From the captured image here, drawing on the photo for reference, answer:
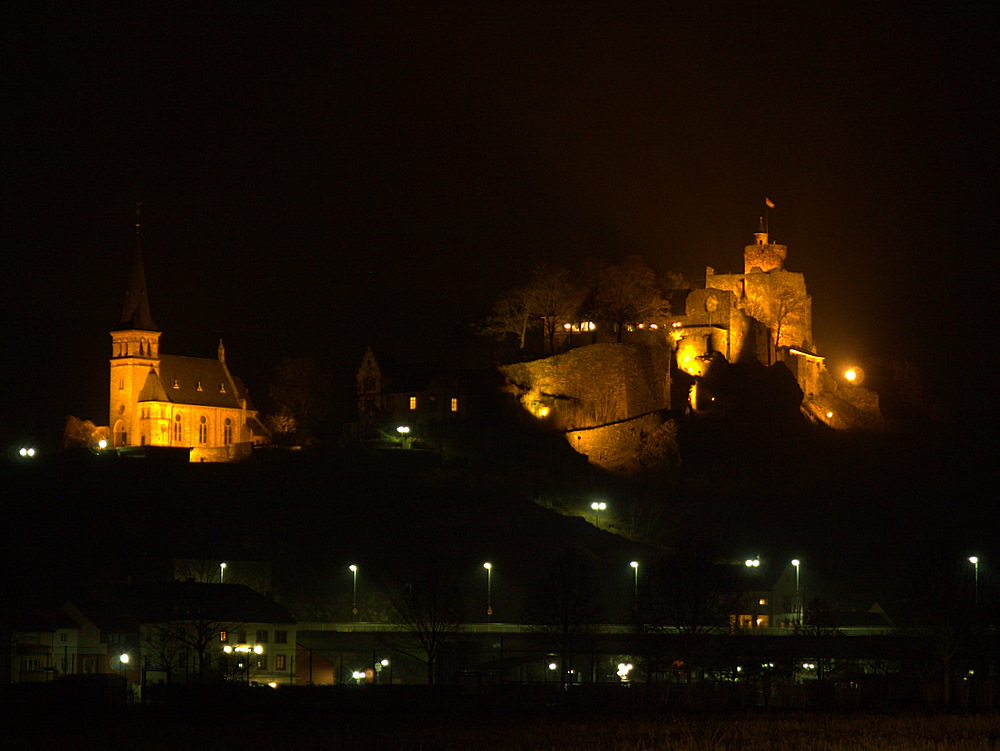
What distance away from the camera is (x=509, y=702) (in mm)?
57750

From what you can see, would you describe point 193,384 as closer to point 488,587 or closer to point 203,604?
point 488,587

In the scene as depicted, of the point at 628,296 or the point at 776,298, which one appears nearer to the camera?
the point at 628,296

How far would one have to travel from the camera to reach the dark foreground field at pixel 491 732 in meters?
45.6

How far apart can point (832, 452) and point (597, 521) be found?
27472 millimetres

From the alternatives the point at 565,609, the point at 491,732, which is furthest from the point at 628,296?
the point at 491,732

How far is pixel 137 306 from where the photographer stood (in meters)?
128

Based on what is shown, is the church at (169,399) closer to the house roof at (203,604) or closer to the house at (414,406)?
the house at (414,406)

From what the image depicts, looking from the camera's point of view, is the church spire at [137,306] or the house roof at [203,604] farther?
the church spire at [137,306]

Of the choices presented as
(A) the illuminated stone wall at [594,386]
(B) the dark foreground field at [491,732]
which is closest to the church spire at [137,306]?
(A) the illuminated stone wall at [594,386]

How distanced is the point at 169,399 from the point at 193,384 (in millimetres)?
4022

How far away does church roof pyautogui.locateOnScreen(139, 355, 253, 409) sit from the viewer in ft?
402

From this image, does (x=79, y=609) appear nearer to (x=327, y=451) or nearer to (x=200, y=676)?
(x=200, y=676)

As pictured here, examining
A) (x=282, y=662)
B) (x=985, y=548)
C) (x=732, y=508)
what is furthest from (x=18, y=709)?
(x=985, y=548)

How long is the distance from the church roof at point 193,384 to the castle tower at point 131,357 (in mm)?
976
